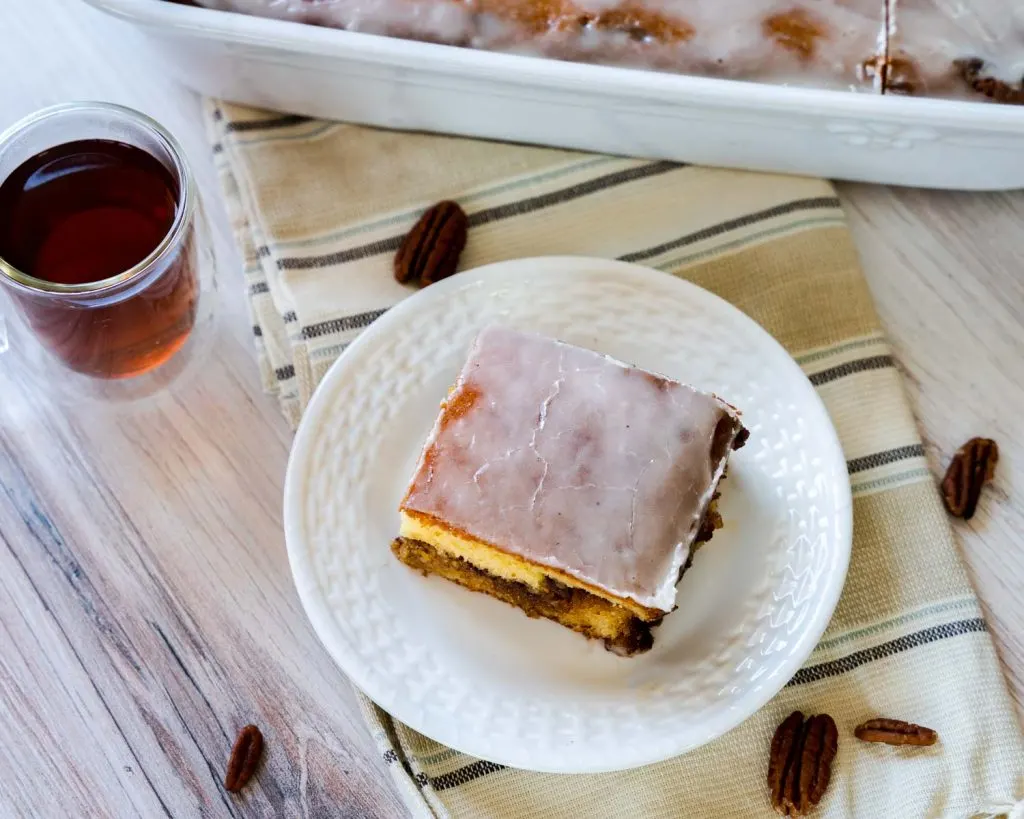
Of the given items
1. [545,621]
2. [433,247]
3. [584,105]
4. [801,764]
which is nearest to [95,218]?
[433,247]

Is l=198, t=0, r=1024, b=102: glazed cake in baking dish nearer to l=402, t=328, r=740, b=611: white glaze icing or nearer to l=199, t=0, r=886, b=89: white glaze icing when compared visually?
l=199, t=0, r=886, b=89: white glaze icing

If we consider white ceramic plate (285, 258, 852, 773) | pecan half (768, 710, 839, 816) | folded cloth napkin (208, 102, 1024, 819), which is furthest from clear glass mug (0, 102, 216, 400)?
pecan half (768, 710, 839, 816)

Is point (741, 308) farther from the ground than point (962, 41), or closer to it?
closer to it

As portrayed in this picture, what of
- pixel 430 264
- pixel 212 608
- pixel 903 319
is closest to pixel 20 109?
pixel 430 264

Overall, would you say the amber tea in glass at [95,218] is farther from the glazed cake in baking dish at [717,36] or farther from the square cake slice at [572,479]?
the square cake slice at [572,479]

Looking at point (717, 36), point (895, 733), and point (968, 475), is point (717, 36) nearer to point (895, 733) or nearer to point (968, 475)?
point (968, 475)

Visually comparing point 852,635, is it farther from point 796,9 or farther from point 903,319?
point 796,9
